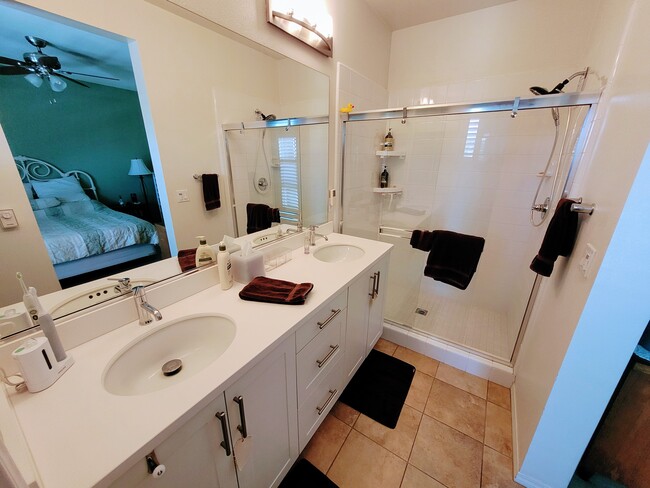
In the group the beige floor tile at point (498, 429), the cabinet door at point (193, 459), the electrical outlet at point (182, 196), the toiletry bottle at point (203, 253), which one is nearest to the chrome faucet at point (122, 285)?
the toiletry bottle at point (203, 253)

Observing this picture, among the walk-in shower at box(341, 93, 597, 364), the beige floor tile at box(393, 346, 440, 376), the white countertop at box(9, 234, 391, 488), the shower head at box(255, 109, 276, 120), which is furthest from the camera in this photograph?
the walk-in shower at box(341, 93, 597, 364)

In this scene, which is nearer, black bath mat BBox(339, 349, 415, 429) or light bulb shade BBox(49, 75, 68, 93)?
light bulb shade BBox(49, 75, 68, 93)

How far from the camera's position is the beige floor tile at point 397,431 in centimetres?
137

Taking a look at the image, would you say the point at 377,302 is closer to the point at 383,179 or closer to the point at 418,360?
the point at 418,360

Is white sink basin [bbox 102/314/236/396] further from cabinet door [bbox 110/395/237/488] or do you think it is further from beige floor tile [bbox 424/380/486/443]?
beige floor tile [bbox 424/380/486/443]

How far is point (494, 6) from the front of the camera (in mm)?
1941

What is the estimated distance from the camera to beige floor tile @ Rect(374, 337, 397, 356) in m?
2.03

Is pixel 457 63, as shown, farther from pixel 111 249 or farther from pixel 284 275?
pixel 111 249

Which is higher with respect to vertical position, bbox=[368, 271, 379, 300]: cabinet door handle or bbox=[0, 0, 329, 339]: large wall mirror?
bbox=[0, 0, 329, 339]: large wall mirror

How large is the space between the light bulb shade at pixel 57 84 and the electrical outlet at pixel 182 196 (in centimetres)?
44

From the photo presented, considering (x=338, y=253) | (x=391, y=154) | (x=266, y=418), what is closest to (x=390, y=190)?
(x=391, y=154)

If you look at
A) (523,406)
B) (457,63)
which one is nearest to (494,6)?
(457,63)

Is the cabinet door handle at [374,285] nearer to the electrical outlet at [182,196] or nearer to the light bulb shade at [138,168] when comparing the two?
the electrical outlet at [182,196]

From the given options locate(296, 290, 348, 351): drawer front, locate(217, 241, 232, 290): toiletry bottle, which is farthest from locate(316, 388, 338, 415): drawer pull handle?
locate(217, 241, 232, 290): toiletry bottle
